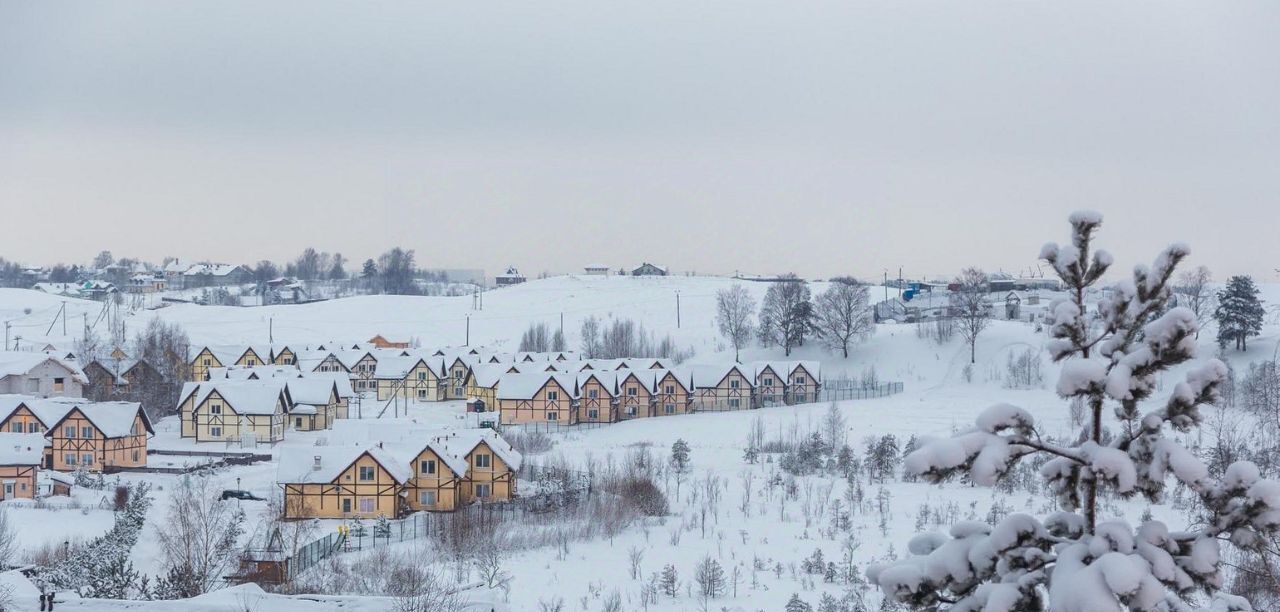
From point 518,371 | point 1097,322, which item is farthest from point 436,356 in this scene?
point 1097,322

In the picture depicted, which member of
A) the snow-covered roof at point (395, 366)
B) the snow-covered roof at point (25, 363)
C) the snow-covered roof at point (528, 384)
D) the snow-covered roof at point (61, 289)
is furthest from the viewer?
the snow-covered roof at point (61, 289)

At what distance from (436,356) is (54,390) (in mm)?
16196

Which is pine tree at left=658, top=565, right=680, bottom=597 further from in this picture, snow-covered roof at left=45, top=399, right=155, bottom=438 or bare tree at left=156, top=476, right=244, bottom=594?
snow-covered roof at left=45, top=399, right=155, bottom=438

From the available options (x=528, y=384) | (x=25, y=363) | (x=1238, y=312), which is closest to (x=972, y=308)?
(x=1238, y=312)

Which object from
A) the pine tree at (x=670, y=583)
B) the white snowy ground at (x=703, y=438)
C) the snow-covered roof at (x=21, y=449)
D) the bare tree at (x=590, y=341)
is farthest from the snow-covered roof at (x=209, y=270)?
the pine tree at (x=670, y=583)

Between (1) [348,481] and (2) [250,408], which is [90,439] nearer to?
(2) [250,408]

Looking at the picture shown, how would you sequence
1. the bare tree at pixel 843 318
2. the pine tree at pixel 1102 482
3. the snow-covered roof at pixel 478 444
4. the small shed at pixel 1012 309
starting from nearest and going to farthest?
the pine tree at pixel 1102 482, the snow-covered roof at pixel 478 444, the bare tree at pixel 843 318, the small shed at pixel 1012 309

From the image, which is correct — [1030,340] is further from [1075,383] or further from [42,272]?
[42,272]

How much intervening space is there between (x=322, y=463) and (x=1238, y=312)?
3601cm

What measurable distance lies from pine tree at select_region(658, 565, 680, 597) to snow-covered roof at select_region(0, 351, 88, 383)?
3492 centimetres

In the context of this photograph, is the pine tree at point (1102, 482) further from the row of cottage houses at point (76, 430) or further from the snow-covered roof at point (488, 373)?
the snow-covered roof at point (488, 373)

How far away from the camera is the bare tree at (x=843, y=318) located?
5303cm

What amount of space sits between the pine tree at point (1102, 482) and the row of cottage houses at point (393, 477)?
2156cm

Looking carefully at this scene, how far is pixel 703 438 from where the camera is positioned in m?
36.9
